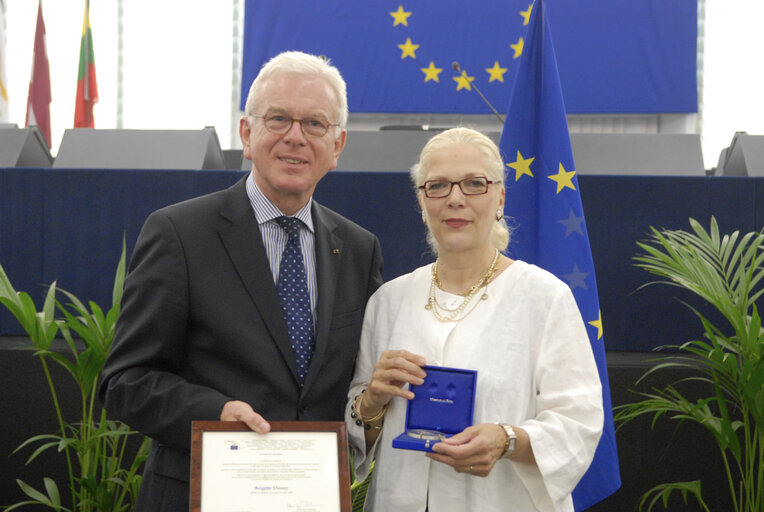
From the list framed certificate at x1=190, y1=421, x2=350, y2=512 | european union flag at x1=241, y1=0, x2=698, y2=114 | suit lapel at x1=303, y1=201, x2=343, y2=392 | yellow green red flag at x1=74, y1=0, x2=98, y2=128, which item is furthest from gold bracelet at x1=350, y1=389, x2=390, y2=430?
yellow green red flag at x1=74, y1=0, x2=98, y2=128

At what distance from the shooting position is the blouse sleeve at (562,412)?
1648 millimetres

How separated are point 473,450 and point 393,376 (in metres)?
0.22

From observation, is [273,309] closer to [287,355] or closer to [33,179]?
[287,355]

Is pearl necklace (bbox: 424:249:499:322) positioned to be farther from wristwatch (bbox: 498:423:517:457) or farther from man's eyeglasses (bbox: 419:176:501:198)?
wristwatch (bbox: 498:423:517:457)

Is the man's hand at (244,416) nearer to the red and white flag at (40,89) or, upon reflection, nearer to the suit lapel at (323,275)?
the suit lapel at (323,275)

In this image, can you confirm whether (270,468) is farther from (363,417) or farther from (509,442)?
(509,442)

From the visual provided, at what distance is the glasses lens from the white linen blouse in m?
0.19

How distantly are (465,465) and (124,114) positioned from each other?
322 inches

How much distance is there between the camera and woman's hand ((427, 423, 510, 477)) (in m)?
1.54

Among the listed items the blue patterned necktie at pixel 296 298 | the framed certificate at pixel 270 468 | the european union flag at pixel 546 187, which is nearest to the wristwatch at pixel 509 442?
the framed certificate at pixel 270 468

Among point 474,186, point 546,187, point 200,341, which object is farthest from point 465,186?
point 546,187

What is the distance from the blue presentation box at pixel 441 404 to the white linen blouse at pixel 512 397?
0.36ft

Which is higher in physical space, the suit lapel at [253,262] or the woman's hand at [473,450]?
the suit lapel at [253,262]

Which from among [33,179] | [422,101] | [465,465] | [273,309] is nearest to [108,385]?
[273,309]
